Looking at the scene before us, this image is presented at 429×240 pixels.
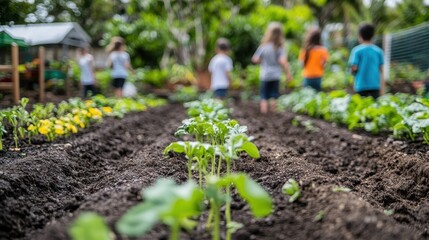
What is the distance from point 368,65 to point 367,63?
35mm

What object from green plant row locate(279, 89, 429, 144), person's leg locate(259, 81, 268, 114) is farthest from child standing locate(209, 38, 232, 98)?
green plant row locate(279, 89, 429, 144)

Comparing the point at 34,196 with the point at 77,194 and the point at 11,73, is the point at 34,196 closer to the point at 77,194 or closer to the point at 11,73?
the point at 77,194

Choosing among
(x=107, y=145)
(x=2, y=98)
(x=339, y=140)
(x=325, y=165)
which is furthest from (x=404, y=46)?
(x=2, y=98)

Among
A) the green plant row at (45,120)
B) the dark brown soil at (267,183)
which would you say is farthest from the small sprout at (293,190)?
the green plant row at (45,120)

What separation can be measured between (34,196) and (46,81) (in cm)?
713

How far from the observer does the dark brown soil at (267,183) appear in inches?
71.6

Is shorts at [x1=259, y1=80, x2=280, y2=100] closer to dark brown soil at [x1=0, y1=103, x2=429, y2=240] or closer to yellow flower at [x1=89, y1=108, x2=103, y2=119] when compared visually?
dark brown soil at [x1=0, y1=103, x2=429, y2=240]

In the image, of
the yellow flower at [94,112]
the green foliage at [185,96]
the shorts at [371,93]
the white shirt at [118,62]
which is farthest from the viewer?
the green foliage at [185,96]

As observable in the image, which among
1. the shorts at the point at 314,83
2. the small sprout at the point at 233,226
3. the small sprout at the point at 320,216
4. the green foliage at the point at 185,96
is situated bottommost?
the small sprout at the point at 233,226

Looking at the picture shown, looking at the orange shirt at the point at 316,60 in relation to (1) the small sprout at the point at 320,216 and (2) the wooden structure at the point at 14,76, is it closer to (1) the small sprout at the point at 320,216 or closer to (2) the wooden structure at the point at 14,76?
(2) the wooden structure at the point at 14,76

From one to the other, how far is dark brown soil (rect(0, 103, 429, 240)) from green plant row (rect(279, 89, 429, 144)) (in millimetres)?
193

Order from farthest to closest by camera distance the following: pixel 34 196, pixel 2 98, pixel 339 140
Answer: pixel 2 98
pixel 339 140
pixel 34 196

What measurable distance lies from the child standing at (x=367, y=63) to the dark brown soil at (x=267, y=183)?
4.62ft

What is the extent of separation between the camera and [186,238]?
1.80m
